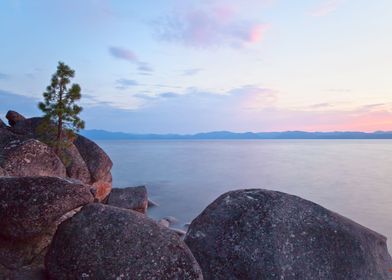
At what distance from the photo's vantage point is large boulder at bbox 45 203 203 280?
9.98 meters

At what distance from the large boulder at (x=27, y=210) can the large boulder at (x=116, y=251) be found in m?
0.68

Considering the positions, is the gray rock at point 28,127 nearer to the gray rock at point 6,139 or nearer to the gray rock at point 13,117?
the gray rock at point 13,117

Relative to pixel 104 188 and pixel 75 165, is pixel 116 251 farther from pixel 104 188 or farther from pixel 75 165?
pixel 104 188

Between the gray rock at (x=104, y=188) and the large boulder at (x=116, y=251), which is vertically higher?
the large boulder at (x=116, y=251)

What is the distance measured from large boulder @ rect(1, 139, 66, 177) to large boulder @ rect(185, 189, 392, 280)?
480 inches

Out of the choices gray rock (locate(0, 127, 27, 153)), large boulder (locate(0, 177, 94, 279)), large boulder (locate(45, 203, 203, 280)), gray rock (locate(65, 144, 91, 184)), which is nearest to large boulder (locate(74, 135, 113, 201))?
gray rock (locate(65, 144, 91, 184))

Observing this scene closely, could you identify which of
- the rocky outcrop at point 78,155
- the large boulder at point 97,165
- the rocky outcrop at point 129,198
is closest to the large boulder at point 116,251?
the rocky outcrop at point 78,155

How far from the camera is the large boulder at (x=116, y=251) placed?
998 cm

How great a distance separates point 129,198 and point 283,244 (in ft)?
71.5

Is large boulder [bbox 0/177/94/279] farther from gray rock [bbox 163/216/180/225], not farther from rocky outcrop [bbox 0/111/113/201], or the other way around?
gray rock [bbox 163/216/180/225]

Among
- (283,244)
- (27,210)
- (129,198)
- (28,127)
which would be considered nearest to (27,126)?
(28,127)

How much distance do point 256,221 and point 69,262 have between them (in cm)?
675

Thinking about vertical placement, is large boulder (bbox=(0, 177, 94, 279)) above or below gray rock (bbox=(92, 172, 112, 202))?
above

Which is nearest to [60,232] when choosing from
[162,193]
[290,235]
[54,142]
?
[290,235]
